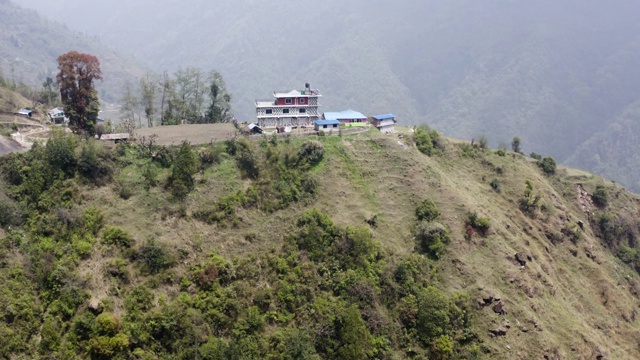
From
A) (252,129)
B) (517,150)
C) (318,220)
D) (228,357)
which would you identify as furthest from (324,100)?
(228,357)

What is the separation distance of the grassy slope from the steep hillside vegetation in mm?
173

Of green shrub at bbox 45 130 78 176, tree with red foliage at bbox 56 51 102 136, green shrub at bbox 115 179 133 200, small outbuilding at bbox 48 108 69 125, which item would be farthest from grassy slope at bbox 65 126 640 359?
small outbuilding at bbox 48 108 69 125

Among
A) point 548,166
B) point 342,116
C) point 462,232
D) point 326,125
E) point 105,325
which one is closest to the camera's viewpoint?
point 105,325

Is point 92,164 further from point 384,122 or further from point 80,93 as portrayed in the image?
point 384,122

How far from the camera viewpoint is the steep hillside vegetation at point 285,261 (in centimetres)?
3241

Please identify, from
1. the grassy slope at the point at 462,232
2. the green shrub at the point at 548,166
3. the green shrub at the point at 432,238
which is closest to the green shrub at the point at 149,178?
the grassy slope at the point at 462,232

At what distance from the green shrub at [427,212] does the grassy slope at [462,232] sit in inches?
35.7

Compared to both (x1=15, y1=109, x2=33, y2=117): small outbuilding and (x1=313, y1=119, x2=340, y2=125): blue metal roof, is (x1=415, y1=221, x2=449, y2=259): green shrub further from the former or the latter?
(x1=15, y1=109, x2=33, y2=117): small outbuilding

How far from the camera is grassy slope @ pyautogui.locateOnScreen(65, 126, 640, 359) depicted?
39281 millimetres

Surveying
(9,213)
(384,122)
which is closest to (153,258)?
(9,213)

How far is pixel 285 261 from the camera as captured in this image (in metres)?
38.7

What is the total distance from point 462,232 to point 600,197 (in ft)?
104

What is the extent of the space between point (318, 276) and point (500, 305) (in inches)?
629

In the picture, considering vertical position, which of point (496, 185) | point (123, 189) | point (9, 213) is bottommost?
point (9, 213)
